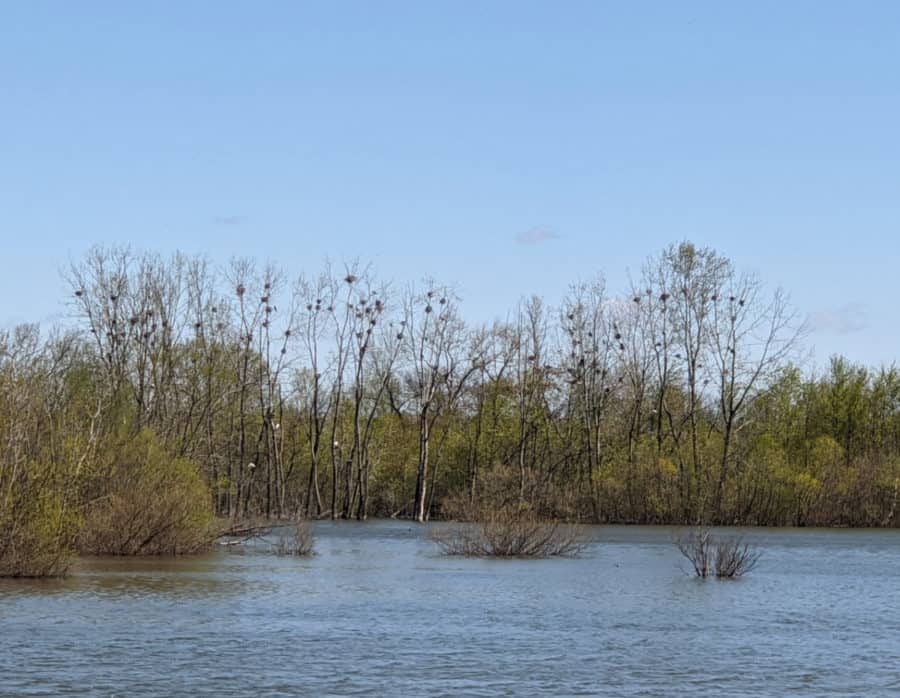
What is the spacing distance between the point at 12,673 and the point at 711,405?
228ft

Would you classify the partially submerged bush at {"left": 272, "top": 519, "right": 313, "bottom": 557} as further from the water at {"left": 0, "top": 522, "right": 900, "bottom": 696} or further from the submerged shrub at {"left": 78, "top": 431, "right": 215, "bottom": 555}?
the submerged shrub at {"left": 78, "top": 431, "right": 215, "bottom": 555}

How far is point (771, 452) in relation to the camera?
2601 inches

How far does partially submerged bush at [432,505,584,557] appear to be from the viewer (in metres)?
40.3

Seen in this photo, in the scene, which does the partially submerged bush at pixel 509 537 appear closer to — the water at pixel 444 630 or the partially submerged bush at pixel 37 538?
the water at pixel 444 630

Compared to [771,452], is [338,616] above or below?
below

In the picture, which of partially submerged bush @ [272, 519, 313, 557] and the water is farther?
partially submerged bush @ [272, 519, 313, 557]

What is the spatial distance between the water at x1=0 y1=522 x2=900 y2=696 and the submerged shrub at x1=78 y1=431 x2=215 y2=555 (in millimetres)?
1326

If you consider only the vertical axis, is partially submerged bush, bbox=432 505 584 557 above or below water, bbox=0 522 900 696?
above

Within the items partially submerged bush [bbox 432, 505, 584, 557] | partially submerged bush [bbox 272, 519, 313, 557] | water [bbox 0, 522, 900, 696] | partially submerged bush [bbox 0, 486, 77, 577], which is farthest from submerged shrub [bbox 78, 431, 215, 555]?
partially submerged bush [bbox 432, 505, 584, 557]

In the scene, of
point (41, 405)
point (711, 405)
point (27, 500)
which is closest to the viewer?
point (27, 500)

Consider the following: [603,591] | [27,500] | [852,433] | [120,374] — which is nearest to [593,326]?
[852,433]

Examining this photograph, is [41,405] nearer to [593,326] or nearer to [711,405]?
[593,326]

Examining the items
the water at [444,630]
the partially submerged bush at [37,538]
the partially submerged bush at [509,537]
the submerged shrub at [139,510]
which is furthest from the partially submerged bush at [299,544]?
the partially submerged bush at [37,538]

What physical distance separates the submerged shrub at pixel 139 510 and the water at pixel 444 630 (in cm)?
133
